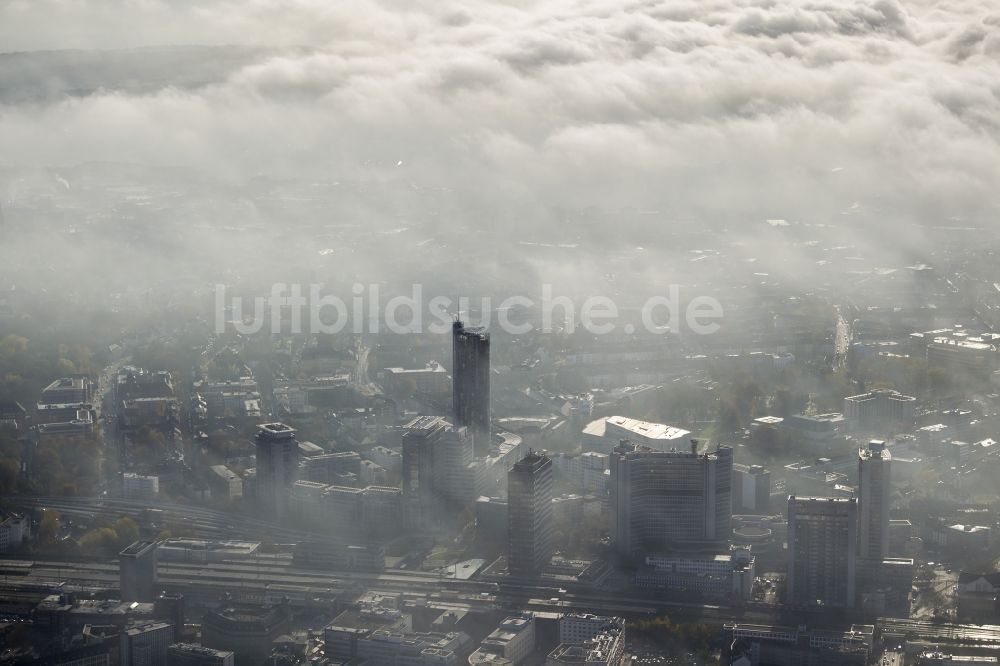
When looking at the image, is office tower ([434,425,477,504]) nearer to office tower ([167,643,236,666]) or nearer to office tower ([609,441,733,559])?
office tower ([609,441,733,559])

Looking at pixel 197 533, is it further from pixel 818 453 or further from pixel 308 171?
pixel 308 171

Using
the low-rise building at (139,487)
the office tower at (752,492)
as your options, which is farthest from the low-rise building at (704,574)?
the low-rise building at (139,487)

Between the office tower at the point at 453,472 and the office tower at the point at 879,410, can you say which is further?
the office tower at the point at 879,410

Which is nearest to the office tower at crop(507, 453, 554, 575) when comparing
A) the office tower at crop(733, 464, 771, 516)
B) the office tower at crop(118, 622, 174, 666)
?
the office tower at crop(733, 464, 771, 516)

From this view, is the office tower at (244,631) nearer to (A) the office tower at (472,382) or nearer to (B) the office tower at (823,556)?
(B) the office tower at (823,556)

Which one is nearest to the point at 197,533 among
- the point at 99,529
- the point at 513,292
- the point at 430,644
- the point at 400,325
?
the point at 99,529
